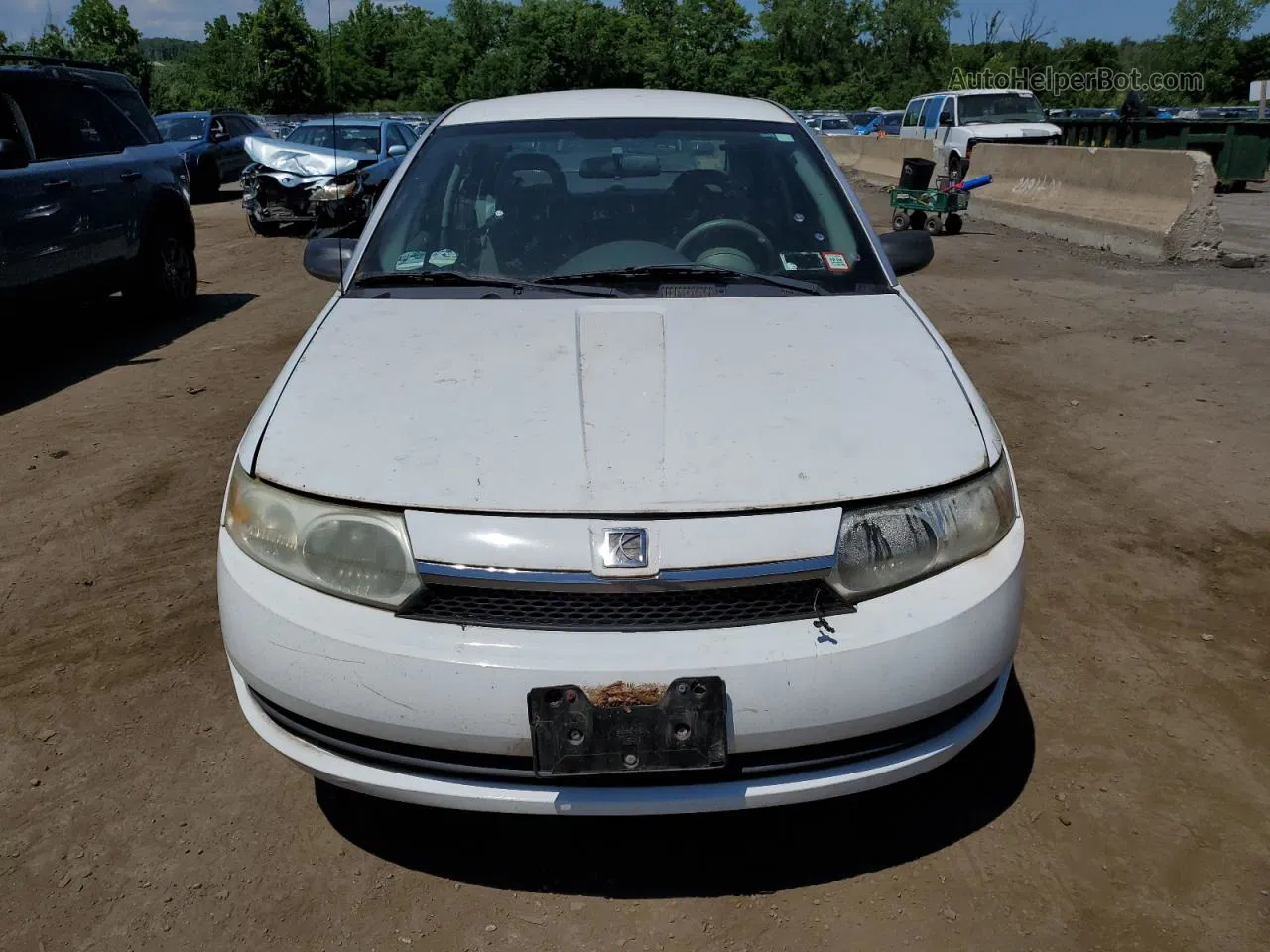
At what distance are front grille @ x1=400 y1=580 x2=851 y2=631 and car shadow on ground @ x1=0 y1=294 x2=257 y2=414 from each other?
213 inches

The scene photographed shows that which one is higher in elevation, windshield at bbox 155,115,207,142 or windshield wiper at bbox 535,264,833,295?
windshield wiper at bbox 535,264,833,295

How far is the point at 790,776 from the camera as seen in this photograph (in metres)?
2.16

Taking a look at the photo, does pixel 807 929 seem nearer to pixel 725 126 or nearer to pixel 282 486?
pixel 282 486

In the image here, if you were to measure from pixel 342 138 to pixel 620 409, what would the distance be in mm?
14218

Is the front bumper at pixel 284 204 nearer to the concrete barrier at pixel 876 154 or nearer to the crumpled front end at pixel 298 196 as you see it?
the crumpled front end at pixel 298 196

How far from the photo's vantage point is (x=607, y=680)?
2021 mm

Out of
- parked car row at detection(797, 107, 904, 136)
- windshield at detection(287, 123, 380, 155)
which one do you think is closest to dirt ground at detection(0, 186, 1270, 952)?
windshield at detection(287, 123, 380, 155)

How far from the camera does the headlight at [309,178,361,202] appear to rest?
13172 mm

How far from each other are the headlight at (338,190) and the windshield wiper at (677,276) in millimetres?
10691

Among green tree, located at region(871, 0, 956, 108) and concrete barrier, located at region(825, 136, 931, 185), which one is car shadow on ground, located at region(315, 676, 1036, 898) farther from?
green tree, located at region(871, 0, 956, 108)

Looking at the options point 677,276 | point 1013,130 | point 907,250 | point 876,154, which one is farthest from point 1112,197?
point 876,154

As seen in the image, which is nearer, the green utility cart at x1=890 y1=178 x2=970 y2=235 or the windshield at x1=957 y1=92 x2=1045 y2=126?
the green utility cart at x1=890 y1=178 x2=970 y2=235

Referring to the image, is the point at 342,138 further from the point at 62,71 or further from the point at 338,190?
the point at 62,71

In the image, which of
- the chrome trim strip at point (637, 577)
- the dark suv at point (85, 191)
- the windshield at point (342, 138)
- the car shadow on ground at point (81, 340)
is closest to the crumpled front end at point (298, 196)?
the windshield at point (342, 138)
